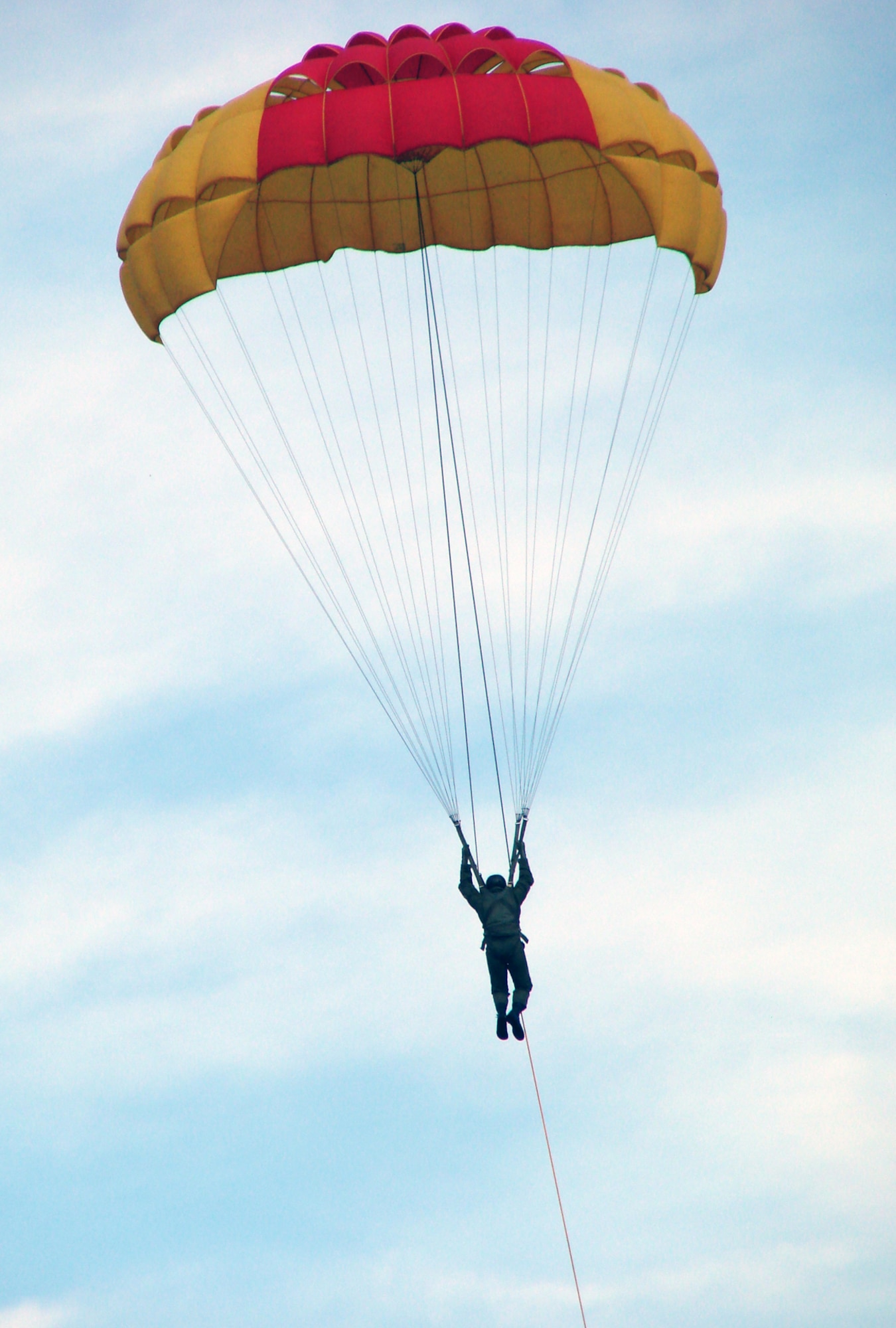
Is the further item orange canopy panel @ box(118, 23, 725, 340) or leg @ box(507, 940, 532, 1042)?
orange canopy panel @ box(118, 23, 725, 340)

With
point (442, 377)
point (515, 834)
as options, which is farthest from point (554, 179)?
point (515, 834)

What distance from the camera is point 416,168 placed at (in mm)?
20812

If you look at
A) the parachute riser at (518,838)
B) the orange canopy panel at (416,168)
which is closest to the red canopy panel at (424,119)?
the orange canopy panel at (416,168)

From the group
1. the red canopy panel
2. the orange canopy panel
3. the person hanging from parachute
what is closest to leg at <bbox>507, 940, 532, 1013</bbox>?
the person hanging from parachute

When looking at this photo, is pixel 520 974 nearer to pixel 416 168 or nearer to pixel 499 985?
pixel 499 985

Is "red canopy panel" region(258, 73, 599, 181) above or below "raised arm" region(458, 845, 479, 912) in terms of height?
above

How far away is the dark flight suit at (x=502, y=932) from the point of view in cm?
1814

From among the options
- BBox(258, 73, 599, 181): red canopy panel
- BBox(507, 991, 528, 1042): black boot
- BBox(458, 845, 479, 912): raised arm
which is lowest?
BBox(507, 991, 528, 1042): black boot

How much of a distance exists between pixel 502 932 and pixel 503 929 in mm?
26

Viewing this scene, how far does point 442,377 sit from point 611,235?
94.1 inches

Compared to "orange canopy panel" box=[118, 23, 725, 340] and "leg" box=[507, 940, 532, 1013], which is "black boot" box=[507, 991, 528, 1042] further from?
"orange canopy panel" box=[118, 23, 725, 340]

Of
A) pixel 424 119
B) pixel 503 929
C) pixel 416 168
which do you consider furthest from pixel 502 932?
pixel 416 168

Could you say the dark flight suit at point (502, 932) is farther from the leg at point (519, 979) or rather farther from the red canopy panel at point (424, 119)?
the red canopy panel at point (424, 119)

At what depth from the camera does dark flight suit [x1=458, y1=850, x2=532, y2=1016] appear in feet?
59.5
